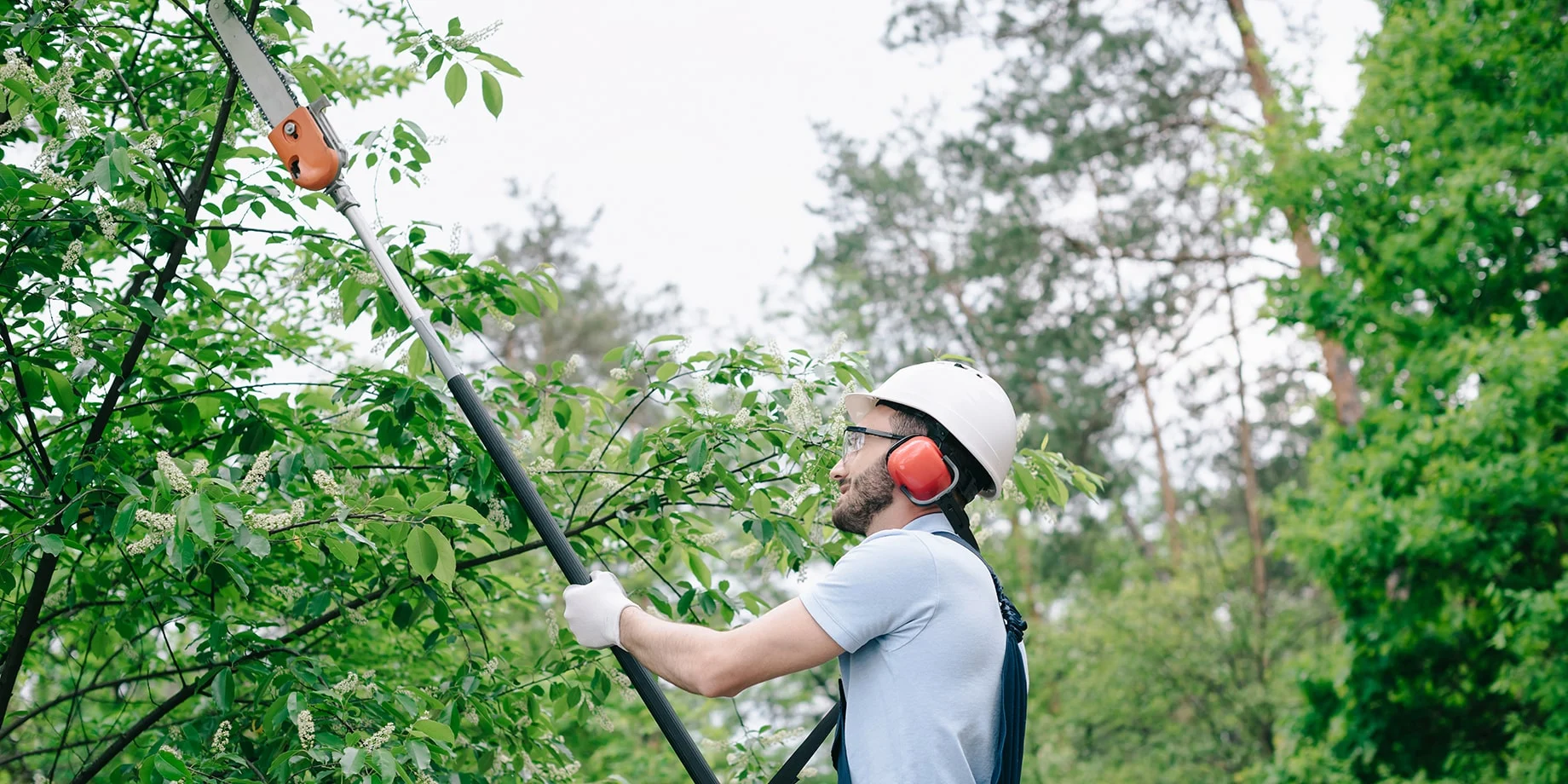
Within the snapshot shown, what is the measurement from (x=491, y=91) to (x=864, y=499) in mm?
1503

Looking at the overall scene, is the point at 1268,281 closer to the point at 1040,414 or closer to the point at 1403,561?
the point at 1403,561

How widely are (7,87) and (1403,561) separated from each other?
11.8m

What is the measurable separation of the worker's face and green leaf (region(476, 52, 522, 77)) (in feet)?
4.32

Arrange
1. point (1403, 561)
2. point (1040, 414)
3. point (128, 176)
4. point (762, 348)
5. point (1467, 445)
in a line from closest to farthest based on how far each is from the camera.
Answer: point (128, 176) < point (762, 348) < point (1467, 445) < point (1403, 561) < point (1040, 414)

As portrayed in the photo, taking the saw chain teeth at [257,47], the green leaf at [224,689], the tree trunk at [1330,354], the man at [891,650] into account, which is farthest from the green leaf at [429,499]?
the tree trunk at [1330,354]

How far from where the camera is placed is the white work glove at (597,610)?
8.98 ft

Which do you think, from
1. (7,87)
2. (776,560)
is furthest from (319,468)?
(776,560)

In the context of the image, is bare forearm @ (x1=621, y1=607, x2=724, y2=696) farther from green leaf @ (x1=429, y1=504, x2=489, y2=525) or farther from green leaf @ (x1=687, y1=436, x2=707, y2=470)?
green leaf @ (x1=687, y1=436, x2=707, y2=470)

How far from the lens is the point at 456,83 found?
336 centimetres

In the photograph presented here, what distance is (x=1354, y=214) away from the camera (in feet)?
41.8

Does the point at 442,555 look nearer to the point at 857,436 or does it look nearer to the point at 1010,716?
the point at 857,436

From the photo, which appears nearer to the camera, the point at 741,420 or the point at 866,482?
the point at 866,482

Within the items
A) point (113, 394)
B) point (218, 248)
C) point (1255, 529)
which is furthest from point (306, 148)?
point (1255, 529)

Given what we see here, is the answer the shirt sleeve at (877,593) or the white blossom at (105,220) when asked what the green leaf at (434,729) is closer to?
the shirt sleeve at (877,593)
